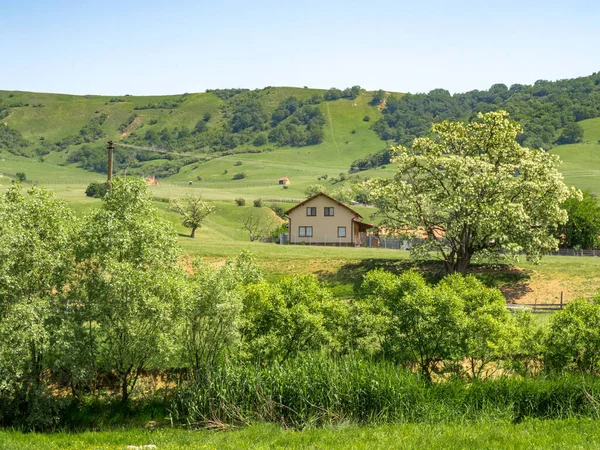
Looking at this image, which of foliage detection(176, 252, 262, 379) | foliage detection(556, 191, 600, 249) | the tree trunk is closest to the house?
foliage detection(556, 191, 600, 249)

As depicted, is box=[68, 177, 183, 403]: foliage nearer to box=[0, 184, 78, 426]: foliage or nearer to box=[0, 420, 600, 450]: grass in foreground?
box=[0, 184, 78, 426]: foliage

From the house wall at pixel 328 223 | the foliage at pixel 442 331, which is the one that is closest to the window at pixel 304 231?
the house wall at pixel 328 223

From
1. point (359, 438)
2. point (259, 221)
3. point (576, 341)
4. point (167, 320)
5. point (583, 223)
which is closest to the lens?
point (359, 438)

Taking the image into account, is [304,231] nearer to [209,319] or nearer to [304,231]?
[304,231]

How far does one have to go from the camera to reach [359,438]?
25.9m

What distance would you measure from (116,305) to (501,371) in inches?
760

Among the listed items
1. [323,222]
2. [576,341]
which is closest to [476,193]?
[576,341]

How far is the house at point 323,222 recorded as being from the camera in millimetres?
92625

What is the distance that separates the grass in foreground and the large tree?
86.6 feet

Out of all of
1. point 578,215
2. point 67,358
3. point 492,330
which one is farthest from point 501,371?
point 578,215

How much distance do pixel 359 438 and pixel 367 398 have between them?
9.99ft

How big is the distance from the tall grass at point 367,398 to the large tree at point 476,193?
2302cm

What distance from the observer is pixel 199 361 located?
31875 mm

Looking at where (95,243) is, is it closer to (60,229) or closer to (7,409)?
(60,229)
